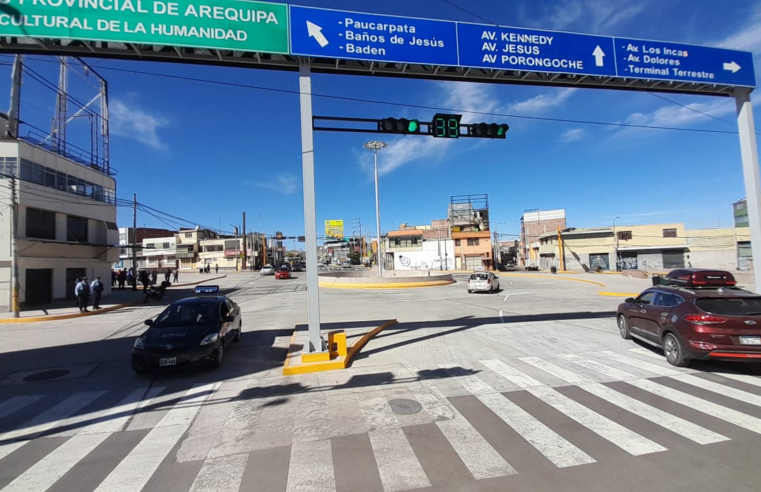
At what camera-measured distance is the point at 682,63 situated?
10.2 metres

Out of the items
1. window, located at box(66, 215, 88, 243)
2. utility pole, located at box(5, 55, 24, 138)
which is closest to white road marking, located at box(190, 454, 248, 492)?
window, located at box(66, 215, 88, 243)

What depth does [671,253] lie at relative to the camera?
46.6 metres

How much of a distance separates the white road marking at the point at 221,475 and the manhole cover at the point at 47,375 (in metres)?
6.10

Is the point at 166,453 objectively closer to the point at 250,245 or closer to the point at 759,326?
the point at 759,326

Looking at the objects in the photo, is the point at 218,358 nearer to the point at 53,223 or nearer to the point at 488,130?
the point at 488,130

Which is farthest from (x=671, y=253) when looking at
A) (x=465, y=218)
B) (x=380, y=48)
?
(x=380, y=48)

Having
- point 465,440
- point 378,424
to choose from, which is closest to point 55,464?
point 378,424

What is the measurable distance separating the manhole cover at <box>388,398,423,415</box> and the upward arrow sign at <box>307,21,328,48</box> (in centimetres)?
763

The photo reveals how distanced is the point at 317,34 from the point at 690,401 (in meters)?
9.77

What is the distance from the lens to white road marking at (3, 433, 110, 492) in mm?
3657

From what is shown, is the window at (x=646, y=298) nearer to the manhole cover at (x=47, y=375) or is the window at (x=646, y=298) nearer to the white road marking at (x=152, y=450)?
the white road marking at (x=152, y=450)

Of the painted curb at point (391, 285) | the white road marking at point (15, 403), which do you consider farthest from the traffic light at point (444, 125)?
the painted curb at point (391, 285)

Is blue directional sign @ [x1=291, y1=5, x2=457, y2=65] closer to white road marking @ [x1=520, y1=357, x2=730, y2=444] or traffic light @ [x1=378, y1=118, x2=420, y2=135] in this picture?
traffic light @ [x1=378, y1=118, x2=420, y2=135]

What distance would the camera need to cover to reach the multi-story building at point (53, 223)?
770 inches
